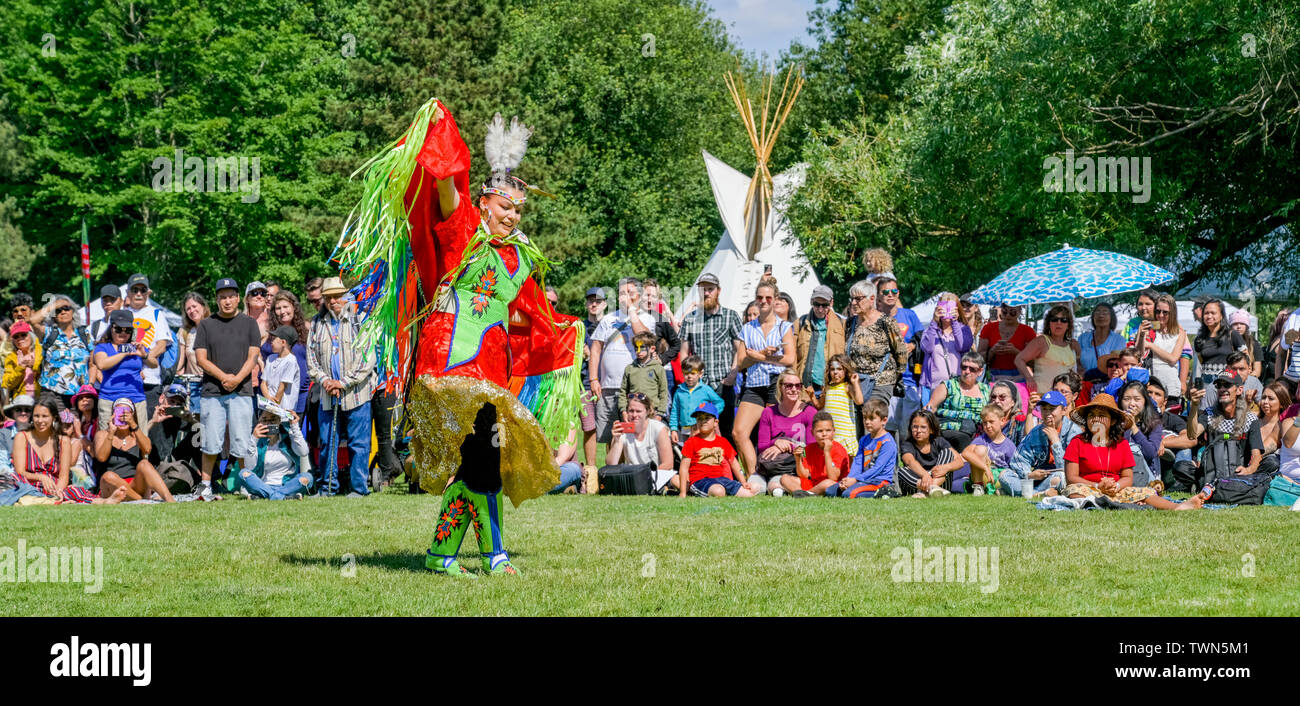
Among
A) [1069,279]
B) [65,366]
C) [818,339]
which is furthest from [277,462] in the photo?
[1069,279]

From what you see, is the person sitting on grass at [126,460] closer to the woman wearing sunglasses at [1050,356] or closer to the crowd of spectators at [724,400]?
the crowd of spectators at [724,400]

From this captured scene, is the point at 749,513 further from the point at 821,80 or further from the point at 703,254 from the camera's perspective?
the point at 703,254

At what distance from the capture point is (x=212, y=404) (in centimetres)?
1138

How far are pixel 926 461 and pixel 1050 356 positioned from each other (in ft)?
5.55

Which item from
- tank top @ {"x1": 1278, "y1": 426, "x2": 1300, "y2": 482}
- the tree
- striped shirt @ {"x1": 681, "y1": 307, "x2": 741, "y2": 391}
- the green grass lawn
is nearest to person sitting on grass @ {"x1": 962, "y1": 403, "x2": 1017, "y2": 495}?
the green grass lawn

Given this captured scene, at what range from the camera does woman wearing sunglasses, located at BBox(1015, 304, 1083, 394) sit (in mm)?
11984

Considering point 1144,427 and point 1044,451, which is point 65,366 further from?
point 1144,427

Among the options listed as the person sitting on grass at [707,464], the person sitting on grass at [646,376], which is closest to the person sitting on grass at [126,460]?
the person sitting on grass at [646,376]

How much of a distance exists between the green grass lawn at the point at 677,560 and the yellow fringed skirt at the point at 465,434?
451 mm

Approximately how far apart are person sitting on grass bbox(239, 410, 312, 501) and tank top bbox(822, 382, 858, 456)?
4.25 metres

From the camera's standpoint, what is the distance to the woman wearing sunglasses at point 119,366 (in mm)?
11625
